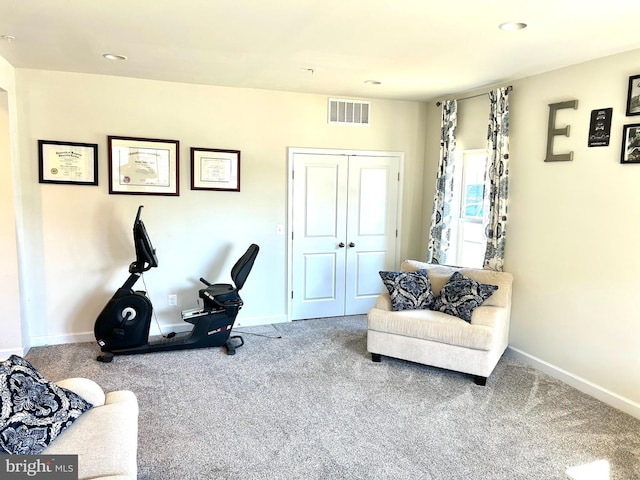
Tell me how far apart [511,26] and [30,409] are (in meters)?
3.21

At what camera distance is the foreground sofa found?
5.58ft

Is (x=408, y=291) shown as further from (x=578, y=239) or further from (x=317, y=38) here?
(x=317, y=38)

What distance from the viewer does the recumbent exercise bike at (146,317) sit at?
3.79 m

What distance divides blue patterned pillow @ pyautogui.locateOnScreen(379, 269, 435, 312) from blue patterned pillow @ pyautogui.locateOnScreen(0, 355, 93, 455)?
2.55 meters

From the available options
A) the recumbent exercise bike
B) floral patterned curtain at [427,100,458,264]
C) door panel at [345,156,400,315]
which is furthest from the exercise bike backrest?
floral patterned curtain at [427,100,458,264]

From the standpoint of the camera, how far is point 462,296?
373 cm

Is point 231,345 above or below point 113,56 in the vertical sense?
below

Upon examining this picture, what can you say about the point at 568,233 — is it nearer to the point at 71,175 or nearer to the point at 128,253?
the point at 128,253

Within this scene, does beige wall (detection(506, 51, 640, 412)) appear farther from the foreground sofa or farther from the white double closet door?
the foreground sofa

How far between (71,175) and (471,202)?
3990mm

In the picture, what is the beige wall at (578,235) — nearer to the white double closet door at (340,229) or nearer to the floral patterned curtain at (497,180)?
the floral patterned curtain at (497,180)

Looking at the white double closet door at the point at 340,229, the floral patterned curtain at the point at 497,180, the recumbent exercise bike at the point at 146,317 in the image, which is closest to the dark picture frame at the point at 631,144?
the floral patterned curtain at the point at 497,180

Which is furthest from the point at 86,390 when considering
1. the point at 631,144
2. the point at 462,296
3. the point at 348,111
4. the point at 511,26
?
the point at 348,111

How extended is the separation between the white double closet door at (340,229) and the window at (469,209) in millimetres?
774
